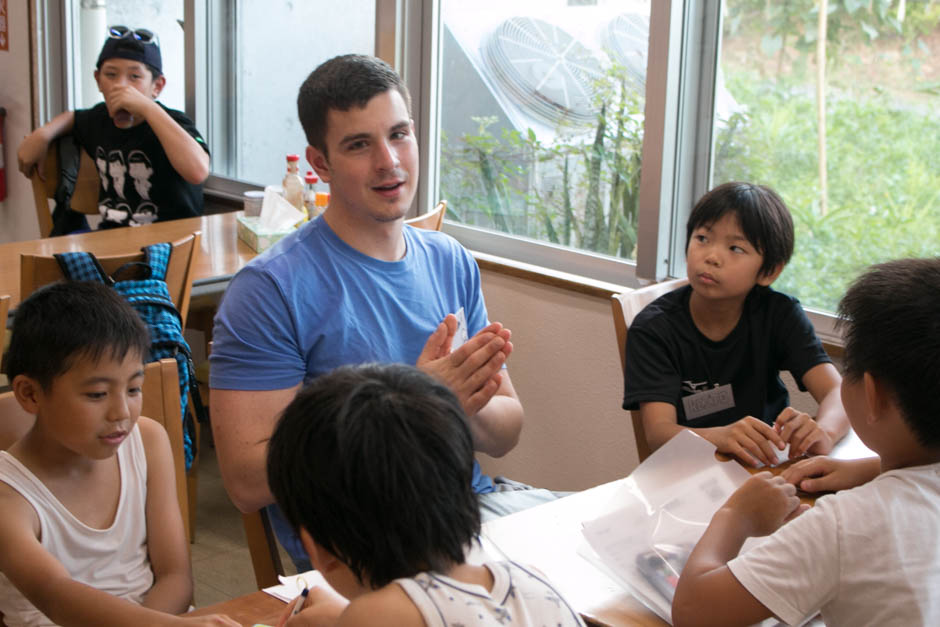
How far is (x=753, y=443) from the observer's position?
1.57m

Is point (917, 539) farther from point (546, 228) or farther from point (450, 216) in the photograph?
point (450, 216)

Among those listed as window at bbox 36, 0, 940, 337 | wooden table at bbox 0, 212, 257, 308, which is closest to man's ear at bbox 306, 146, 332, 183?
wooden table at bbox 0, 212, 257, 308

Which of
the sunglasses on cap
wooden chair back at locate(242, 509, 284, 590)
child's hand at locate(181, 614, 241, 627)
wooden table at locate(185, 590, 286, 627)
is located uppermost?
the sunglasses on cap

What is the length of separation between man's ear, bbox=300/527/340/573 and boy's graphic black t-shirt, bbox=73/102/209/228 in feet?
9.65

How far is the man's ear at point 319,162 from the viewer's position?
1.65 metres

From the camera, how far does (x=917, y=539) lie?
3.46 ft

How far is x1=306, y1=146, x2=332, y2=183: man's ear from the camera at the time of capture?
1.65m

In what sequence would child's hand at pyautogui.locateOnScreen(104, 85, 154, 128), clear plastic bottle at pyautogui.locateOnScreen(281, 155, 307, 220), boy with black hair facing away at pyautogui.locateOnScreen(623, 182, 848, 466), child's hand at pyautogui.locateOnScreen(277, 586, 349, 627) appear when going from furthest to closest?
1. child's hand at pyautogui.locateOnScreen(104, 85, 154, 128)
2. clear plastic bottle at pyautogui.locateOnScreen(281, 155, 307, 220)
3. boy with black hair facing away at pyautogui.locateOnScreen(623, 182, 848, 466)
4. child's hand at pyautogui.locateOnScreen(277, 586, 349, 627)

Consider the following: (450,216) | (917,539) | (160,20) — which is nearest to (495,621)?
(917,539)

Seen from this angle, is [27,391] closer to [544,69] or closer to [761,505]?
[761,505]

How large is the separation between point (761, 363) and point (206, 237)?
6.50ft

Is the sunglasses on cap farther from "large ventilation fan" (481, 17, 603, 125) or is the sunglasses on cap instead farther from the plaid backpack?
the plaid backpack

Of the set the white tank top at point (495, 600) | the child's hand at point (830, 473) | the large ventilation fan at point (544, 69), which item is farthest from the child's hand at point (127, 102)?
the white tank top at point (495, 600)

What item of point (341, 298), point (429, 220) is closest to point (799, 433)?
point (341, 298)
